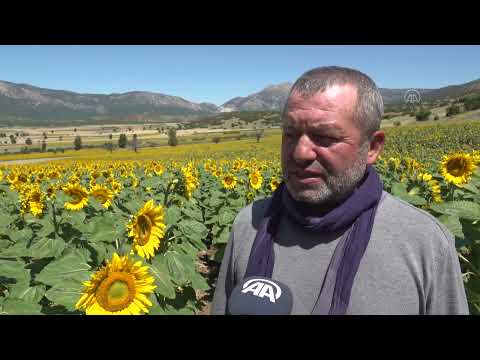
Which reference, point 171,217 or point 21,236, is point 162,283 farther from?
point 21,236

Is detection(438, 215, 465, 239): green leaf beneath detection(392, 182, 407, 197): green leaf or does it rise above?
above

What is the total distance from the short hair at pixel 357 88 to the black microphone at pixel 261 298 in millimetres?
809

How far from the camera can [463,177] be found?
4816 mm

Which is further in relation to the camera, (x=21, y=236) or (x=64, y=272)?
(x=21, y=236)

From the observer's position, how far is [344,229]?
5.96 feet

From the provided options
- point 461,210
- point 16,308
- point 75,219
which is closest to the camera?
point 16,308

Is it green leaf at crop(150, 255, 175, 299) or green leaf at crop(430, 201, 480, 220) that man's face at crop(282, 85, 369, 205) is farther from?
green leaf at crop(150, 255, 175, 299)

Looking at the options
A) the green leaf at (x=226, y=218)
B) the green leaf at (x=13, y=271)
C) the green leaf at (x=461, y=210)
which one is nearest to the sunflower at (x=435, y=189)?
the green leaf at (x=226, y=218)

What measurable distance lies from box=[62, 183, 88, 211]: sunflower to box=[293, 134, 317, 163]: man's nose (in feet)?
12.3

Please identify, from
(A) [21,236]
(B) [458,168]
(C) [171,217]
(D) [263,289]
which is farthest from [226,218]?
(D) [263,289]

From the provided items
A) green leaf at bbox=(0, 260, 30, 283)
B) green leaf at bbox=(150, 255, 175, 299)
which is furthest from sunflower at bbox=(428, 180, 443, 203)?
green leaf at bbox=(0, 260, 30, 283)

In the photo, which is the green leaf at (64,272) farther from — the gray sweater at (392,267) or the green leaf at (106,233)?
the gray sweater at (392,267)

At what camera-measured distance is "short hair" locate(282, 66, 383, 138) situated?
179 centimetres

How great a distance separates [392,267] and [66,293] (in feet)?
4.90
